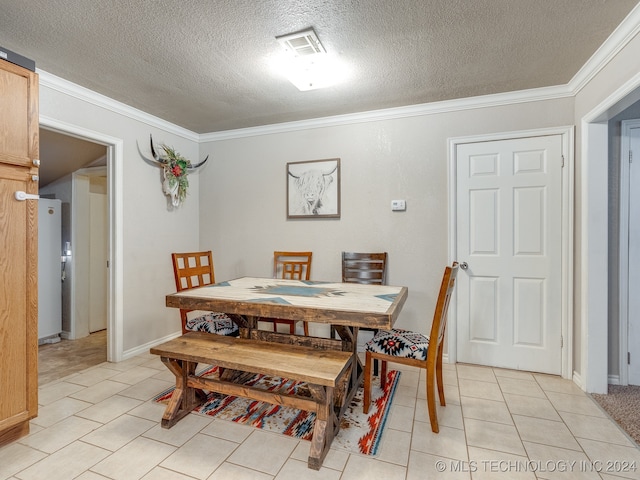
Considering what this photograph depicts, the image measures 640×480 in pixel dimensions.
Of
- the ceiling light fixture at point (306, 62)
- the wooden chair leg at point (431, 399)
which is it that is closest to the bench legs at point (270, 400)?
the wooden chair leg at point (431, 399)

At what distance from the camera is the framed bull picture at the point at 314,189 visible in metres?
3.27

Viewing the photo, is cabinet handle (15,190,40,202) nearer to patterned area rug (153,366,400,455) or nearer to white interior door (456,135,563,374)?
patterned area rug (153,366,400,455)

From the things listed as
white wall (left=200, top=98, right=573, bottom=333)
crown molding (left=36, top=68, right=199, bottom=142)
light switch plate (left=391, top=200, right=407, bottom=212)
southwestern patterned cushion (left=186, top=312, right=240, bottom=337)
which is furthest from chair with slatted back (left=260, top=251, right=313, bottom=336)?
crown molding (left=36, top=68, right=199, bottom=142)

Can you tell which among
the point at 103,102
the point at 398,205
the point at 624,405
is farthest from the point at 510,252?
the point at 103,102

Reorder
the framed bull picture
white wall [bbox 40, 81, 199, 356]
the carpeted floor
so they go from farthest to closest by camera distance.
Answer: the framed bull picture, white wall [bbox 40, 81, 199, 356], the carpeted floor

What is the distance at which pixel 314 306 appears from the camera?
182 cm

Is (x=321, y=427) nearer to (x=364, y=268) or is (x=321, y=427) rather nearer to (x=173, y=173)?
(x=364, y=268)

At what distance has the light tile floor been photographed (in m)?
1.58

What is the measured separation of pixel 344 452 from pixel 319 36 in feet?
7.72

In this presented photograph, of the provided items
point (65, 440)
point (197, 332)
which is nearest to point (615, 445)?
point (197, 332)

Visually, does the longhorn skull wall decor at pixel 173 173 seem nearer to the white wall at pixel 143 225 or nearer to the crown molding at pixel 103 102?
the white wall at pixel 143 225

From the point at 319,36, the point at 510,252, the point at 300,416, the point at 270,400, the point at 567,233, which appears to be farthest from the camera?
the point at 510,252

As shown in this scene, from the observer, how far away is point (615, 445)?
5.81ft

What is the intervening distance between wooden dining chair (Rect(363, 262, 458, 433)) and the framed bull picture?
150cm
